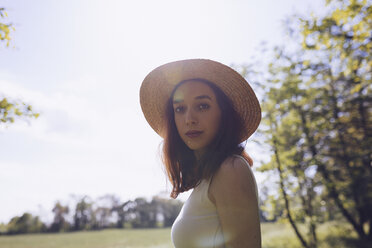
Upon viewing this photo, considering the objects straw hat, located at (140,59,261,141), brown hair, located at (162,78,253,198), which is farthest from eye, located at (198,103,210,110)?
straw hat, located at (140,59,261,141)

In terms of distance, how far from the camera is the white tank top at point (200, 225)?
1216 millimetres

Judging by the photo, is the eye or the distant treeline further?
the distant treeline

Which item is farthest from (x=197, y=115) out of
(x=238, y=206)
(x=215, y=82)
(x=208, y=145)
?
(x=238, y=206)

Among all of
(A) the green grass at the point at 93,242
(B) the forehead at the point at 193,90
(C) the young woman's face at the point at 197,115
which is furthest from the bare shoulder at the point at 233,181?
(A) the green grass at the point at 93,242

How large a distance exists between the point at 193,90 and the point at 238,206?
3.16 feet

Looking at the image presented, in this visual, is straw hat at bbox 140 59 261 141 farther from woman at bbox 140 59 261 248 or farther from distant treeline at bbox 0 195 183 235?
distant treeline at bbox 0 195 183 235

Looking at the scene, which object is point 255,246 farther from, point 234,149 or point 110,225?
point 110,225

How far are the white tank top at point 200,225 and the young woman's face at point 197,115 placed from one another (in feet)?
1.13

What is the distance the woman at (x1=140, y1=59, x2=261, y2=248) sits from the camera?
1.12 meters

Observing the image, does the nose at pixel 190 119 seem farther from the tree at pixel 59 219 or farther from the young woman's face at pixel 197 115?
the tree at pixel 59 219

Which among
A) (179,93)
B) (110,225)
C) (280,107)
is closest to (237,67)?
(280,107)

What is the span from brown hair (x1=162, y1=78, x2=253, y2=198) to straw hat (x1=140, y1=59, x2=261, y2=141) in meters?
0.06

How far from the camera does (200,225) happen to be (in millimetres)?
1286

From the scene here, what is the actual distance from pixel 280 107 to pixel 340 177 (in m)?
4.94
